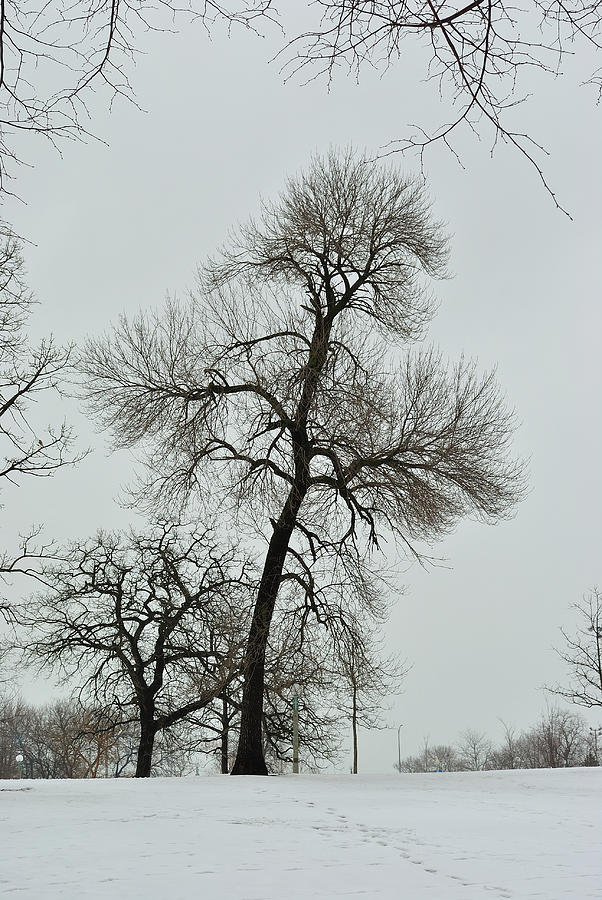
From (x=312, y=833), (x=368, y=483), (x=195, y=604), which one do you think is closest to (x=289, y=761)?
(x=195, y=604)

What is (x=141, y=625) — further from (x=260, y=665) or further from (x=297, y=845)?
(x=297, y=845)

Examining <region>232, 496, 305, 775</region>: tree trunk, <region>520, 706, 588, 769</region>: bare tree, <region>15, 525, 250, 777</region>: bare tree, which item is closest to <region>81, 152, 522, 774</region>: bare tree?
<region>232, 496, 305, 775</region>: tree trunk

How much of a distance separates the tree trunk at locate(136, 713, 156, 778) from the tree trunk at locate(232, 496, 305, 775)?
8.14 m

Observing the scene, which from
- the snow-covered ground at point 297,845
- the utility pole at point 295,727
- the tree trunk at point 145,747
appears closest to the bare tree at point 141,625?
the tree trunk at point 145,747

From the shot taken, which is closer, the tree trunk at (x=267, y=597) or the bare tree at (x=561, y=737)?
the tree trunk at (x=267, y=597)

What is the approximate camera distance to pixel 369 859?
15.2 feet

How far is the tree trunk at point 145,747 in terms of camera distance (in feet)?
70.2

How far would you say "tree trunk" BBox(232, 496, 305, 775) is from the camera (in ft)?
45.3

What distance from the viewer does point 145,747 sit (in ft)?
71.6

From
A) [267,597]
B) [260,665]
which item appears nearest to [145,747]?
[260,665]

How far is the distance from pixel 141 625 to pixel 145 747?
319 centimetres

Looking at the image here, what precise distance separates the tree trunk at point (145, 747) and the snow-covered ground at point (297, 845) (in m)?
12.3

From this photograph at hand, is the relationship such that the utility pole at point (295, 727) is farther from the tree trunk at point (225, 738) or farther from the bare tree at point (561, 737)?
the bare tree at point (561, 737)

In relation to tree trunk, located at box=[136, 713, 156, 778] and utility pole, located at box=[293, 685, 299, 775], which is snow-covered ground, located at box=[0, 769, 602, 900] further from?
tree trunk, located at box=[136, 713, 156, 778]
